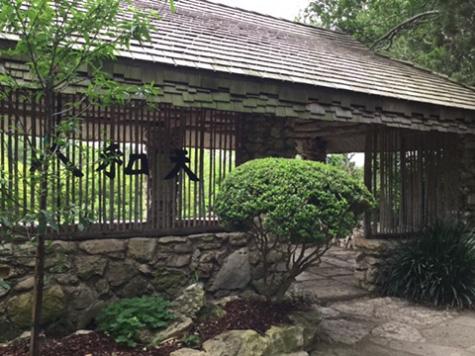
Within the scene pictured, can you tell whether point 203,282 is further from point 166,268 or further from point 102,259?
point 102,259

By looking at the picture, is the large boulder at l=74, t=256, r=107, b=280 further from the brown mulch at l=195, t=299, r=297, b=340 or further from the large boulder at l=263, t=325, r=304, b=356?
the large boulder at l=263, t=325, r=304, b=356

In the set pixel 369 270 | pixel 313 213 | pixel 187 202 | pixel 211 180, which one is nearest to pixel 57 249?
pixel 187 202

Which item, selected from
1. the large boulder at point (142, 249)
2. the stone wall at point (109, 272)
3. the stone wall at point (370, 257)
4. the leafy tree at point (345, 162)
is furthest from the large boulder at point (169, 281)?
the leafy tree at point (345, 162)

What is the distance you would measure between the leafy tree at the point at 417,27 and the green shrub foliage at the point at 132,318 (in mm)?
7988

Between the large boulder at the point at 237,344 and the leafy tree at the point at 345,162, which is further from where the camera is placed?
the leafy tree at the point at 345,162

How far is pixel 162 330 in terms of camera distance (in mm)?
3996

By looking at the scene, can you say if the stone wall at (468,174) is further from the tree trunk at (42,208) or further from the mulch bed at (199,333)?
the tree trunk at (42,208)

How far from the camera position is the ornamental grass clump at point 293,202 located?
3.90 m

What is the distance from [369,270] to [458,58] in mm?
5972

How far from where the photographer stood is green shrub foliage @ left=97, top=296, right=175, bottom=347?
393 centimetres

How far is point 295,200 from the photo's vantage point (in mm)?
3898

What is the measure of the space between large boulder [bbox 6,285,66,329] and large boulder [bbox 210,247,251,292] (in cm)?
170

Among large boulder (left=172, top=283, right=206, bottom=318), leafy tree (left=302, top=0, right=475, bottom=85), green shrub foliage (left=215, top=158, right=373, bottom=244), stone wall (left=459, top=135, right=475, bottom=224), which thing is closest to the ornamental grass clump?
green shrub foliage (left=215, top=158, right=373, bottom=244)

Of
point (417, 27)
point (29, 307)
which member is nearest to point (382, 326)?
point (29, 307)
